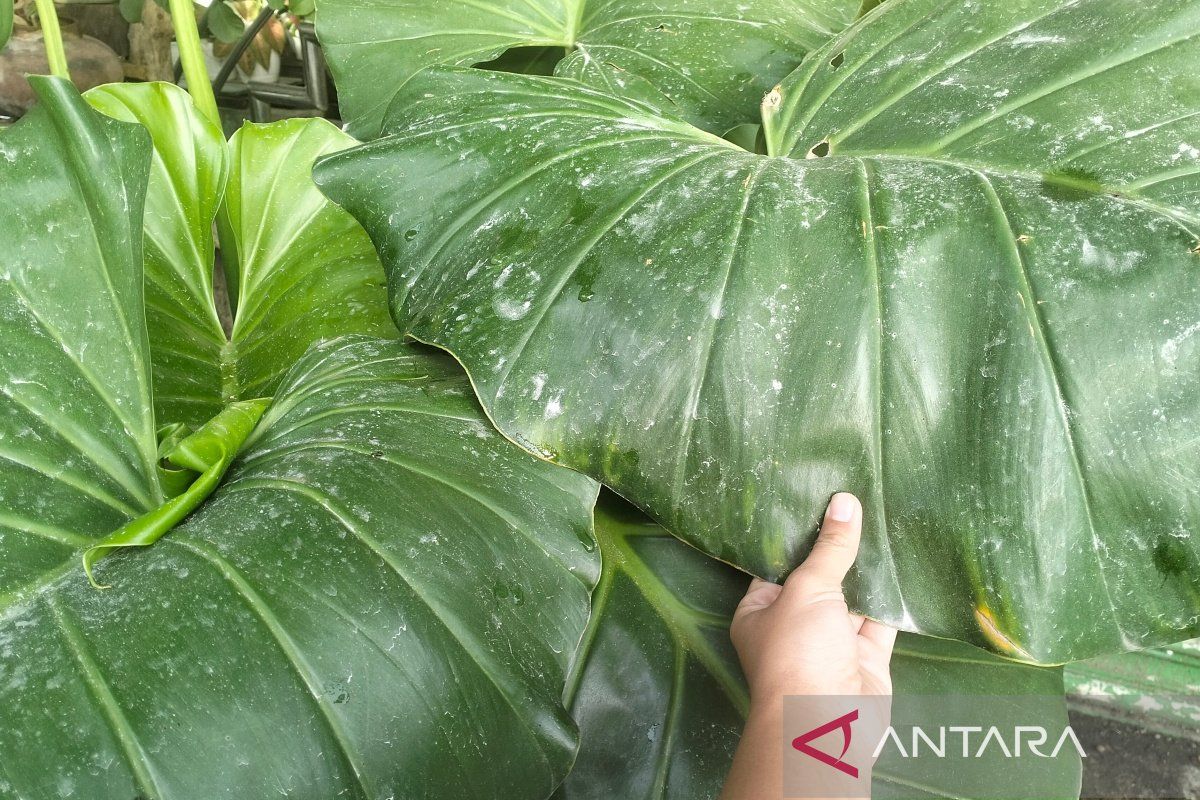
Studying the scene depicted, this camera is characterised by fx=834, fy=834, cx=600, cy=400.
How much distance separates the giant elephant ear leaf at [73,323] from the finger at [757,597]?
60 cm

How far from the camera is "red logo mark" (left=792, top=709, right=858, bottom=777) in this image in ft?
2.47

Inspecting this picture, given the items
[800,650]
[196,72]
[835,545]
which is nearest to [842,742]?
[800,650]

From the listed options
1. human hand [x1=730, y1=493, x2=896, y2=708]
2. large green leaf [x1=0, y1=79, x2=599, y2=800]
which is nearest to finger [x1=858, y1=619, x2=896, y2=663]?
human hand [x1=730, y1=493, x2=896, y2=708]

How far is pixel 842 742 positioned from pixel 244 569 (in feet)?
1.84

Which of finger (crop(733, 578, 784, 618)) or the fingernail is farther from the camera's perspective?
finger (crop(733, 578, 784, 618))

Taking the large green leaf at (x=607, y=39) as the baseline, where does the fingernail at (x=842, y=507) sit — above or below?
below

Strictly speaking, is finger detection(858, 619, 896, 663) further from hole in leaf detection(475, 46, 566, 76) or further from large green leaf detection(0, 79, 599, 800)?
hole in leaf detection(475, 46, 566, 76)

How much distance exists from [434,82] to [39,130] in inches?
16.2

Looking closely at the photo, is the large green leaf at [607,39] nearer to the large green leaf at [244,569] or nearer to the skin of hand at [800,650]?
the large green leaf at [244,569]

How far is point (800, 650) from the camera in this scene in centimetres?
76

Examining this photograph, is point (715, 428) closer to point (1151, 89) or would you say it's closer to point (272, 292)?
point (1151, 89)

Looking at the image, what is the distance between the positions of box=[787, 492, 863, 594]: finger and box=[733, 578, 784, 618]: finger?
0.20 meters

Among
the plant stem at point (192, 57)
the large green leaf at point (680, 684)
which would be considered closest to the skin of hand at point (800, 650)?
the large green leaf at point (680, 684)

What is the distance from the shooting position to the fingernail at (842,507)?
2.24ft
